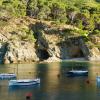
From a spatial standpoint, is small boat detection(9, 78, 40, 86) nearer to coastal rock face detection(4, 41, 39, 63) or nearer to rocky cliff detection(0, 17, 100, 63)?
coastal rock face detection(4, 41, 39, 63)

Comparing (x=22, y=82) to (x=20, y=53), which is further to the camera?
(x=20, y=53)

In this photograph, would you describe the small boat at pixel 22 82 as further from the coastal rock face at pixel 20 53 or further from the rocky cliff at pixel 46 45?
the rocky cliff at pixel 46 45

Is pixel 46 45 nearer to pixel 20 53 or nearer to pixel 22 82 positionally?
pixel 20 53

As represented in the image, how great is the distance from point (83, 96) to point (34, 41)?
122 m

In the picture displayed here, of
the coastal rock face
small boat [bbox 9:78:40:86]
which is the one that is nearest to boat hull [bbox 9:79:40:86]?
small boat [bbox 9:78:40:86]

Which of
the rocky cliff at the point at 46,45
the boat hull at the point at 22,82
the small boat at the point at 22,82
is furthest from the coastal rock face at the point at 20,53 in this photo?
the small boat at the point at 22,82

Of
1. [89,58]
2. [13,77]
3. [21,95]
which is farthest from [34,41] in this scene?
[21,95]

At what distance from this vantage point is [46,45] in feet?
641

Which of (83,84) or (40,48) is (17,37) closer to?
(40,48)

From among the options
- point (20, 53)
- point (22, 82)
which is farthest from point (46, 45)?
point (22, 82)

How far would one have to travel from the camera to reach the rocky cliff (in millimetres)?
187250

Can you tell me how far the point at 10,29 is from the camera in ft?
652

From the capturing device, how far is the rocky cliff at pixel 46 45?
187 meters

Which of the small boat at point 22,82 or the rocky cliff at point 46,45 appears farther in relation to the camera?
the rocky cliff at point 46,45
